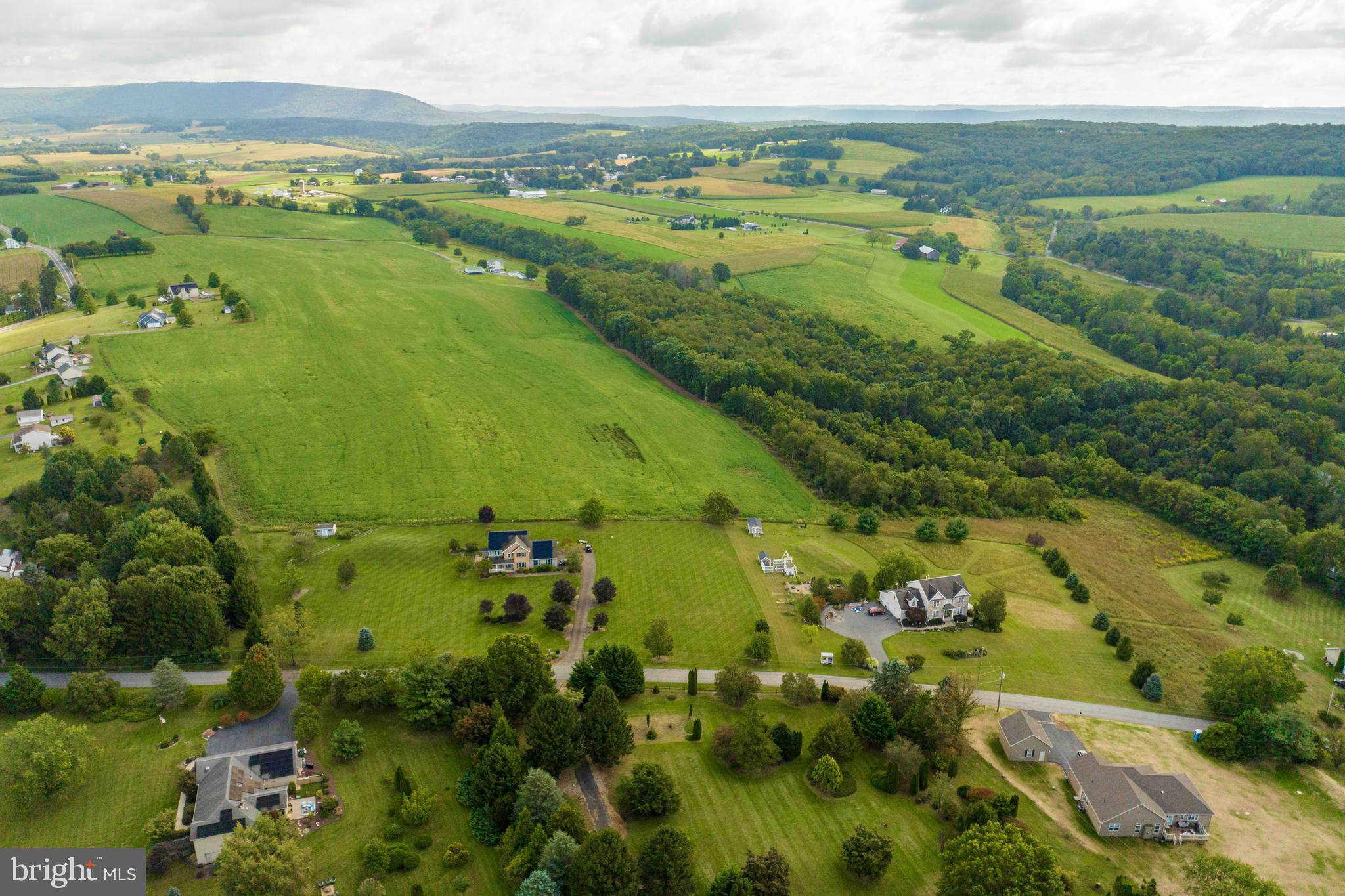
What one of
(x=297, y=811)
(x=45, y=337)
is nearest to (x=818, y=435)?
(x=297, y=811)

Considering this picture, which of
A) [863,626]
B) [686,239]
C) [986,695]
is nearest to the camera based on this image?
[986,695]

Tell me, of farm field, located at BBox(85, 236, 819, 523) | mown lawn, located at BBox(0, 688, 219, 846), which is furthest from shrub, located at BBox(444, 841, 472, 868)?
farm field, located at BBox(85, 236, 819, 523)

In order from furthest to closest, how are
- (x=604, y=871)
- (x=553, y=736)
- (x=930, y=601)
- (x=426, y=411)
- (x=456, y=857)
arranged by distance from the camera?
1. (x=426, y=411)
2. (x=930, y=601)
3. (x=553, y=736)
4. (x=456, y=857)
5. (x=604, y=871)

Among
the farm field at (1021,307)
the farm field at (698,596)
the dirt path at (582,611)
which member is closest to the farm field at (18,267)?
the dirt path at (582,611)

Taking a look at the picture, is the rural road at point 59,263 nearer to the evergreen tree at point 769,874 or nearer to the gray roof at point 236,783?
the gray roof at point 236,783

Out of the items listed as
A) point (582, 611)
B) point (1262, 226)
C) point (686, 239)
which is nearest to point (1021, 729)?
point (582, 611)

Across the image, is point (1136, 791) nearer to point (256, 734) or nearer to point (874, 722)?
point (874, 722)

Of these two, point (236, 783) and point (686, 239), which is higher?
point (686, 239)

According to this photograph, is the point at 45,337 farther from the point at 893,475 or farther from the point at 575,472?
the point at 893,475
